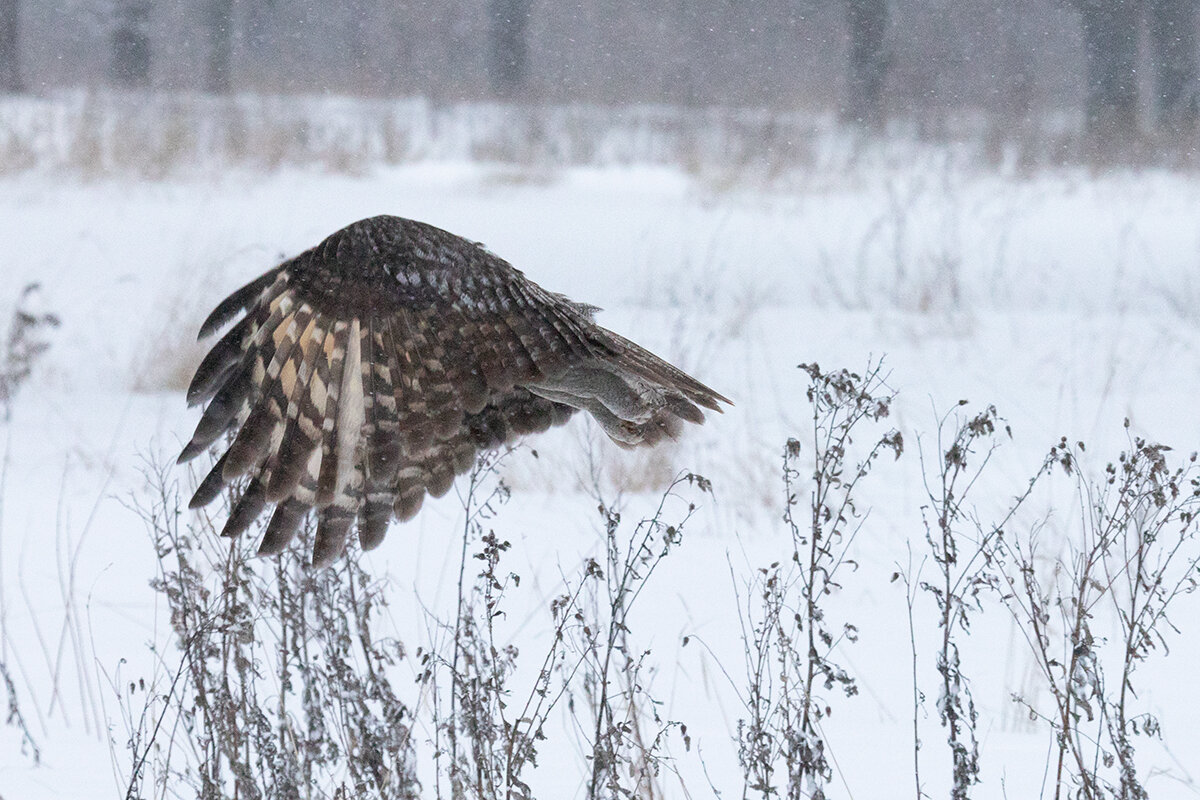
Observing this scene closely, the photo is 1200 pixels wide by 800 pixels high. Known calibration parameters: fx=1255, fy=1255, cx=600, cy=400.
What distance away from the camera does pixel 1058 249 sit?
8789 mm

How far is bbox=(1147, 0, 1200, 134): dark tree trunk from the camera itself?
9.78 meters

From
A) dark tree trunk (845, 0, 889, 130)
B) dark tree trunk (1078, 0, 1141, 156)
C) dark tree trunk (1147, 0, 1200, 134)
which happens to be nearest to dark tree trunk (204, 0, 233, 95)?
dark tree trunk (845, 0, 889, 130)

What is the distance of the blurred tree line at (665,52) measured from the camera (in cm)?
1012

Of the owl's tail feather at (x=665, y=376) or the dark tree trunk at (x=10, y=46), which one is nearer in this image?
the owl's tail feather at (x=665, y=376)

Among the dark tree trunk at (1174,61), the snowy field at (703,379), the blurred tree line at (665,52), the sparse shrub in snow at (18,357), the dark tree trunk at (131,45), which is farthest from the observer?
the dark tree trunk at (131,45)

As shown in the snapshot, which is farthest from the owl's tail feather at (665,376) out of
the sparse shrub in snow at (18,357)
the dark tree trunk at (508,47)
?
the dark tree trunk at (508,47)

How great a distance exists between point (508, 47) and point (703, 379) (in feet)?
→ 18.5

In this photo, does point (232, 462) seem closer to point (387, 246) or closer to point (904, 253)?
point (387, 246)

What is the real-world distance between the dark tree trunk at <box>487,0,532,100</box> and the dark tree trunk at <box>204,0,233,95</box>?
2.29 metres

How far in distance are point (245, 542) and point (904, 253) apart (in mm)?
6780

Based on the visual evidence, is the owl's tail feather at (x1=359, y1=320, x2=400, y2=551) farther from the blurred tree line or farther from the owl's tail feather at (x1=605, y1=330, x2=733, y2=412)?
the blurred tree line

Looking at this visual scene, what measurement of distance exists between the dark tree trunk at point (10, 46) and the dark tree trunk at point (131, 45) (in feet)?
2.91

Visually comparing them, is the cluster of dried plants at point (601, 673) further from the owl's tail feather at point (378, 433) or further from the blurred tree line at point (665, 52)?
the blurred tree line at point (665, 52)

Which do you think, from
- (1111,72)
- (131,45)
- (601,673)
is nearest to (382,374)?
(601,673)
